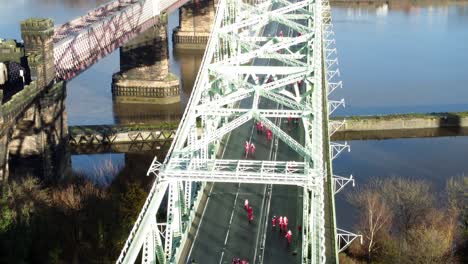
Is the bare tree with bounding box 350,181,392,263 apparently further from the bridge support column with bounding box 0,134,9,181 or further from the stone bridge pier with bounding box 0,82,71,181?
the bridge support column with bounding box 0,134,9,181

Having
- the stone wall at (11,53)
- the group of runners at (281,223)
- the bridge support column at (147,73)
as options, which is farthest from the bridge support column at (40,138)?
the bridge support column at (147,73)

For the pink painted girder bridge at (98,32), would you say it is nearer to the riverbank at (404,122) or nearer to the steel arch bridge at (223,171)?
the steel arch bridge at (223,171)

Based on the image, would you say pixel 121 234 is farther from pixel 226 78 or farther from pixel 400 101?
pixel 400 101

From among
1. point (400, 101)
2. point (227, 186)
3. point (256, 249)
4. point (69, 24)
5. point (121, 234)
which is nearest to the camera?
point (256, 249)

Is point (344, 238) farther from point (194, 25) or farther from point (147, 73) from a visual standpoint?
point (194, 25)

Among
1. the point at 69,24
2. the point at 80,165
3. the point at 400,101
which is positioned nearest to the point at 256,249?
the point at 80,165
